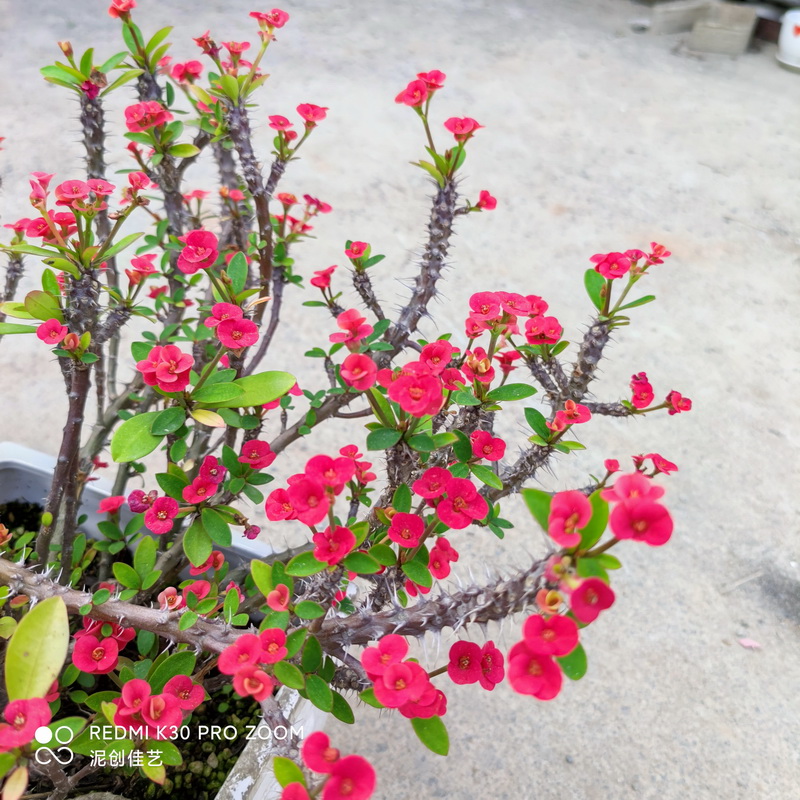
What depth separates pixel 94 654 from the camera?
0.60 metres

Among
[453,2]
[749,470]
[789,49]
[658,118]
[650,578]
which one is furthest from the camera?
[453,2]

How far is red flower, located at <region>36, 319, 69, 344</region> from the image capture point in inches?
21.7

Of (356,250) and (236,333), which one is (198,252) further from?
(356,250)

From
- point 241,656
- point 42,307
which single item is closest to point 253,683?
point 241,656

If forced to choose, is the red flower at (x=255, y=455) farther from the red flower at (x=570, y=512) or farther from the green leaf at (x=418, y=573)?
the red flower at (x=570, y=512)

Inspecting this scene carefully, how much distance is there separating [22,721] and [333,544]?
203 mm

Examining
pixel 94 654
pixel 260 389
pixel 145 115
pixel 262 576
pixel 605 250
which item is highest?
pixel 145 115

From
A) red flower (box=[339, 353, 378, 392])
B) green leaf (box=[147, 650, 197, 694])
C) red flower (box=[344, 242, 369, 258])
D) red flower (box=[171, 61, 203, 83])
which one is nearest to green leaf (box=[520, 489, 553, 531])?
red flower (box=[339, 353, 378, 392])

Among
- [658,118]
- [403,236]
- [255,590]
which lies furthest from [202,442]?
[658,118]

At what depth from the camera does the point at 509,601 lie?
0.43 meters

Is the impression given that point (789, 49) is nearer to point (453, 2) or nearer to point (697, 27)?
point (697, 27)

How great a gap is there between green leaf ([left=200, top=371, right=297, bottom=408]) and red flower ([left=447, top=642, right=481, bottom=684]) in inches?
8.6

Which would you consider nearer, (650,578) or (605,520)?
(605,520)

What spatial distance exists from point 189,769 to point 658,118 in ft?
8.57
